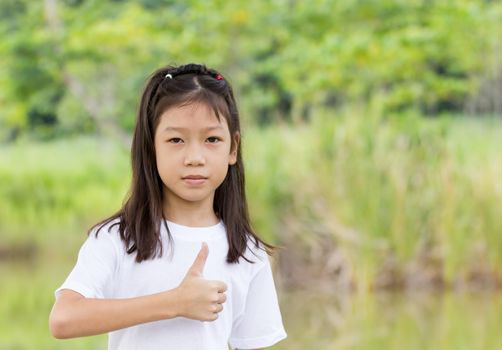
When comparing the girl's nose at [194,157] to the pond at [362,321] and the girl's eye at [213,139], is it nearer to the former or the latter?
the girl's eye at [213,139]

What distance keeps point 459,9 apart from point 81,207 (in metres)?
5.26

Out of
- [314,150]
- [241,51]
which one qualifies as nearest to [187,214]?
[314,150]

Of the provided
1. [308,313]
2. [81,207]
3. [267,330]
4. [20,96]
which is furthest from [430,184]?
[20,96]

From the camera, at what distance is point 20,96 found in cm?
1348

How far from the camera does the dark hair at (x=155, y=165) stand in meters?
1.60

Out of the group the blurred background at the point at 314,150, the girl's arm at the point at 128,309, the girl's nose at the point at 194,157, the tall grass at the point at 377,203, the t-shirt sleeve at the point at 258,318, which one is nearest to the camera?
the girl's arm at the point at 128,309

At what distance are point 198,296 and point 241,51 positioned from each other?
12335 millimetres

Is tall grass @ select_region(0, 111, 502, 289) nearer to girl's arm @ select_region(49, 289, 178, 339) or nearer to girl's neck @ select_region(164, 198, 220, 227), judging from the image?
girl's neck @ select_region(164, 198, 220, 227)

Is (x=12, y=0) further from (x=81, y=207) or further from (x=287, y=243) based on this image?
(x=287, y=243)

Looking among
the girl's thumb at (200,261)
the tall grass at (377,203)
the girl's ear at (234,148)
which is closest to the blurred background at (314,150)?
the tall grass at (377,203)

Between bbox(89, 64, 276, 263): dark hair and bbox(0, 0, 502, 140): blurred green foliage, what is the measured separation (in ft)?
32.0

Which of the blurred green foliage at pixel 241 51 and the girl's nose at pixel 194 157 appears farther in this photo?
the blurred green foliage at pixel 241 51

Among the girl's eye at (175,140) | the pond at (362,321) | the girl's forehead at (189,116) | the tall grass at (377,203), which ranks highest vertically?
the girl's forehead at (189,116)

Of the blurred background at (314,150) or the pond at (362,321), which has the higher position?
the blurred background at (314,150)
